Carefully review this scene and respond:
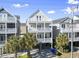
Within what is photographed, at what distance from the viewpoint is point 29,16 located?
6.77 meters

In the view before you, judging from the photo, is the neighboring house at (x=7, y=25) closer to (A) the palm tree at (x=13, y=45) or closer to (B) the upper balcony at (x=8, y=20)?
(B) the upper balcony at (x=8, y=20)

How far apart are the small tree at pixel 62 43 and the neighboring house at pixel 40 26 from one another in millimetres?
305

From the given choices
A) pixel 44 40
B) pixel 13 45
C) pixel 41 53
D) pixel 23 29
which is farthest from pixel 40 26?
pixel 13 45

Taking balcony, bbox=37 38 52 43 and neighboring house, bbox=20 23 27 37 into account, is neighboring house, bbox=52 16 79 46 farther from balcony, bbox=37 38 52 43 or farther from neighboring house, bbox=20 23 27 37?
neighboring house, bbox=20 23 27 37

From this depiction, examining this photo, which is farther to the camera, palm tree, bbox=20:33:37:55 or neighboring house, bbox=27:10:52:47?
neighboring house, bbox=27:10:52:47

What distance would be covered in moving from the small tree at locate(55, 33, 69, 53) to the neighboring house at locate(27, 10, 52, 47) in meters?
0.31

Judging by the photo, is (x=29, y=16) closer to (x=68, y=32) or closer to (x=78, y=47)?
(x=68, y=32)

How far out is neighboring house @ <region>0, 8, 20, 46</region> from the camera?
6789 millimetres

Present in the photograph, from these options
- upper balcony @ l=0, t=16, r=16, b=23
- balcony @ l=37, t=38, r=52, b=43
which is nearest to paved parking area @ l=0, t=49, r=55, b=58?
balcony @ l=37, t=38, r=52, b=43

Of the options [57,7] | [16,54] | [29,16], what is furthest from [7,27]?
[57,7]

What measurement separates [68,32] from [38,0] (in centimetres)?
128

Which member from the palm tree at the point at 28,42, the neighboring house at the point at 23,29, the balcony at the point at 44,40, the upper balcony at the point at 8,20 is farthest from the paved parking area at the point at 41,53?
the upper balcony at the point at 8,20

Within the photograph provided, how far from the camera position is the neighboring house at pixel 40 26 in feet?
22.0

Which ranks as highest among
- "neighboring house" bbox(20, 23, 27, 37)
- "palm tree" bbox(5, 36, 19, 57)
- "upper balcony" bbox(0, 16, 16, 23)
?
"upper balcony" bbox(0, 16, 16, 23)
